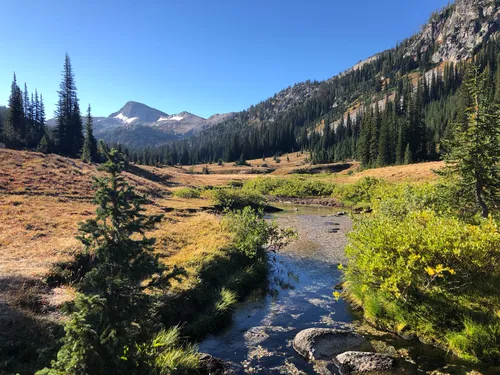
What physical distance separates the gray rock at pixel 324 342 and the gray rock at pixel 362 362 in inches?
22.7

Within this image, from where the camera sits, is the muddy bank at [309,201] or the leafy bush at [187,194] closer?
the leafy bush at [187,194]

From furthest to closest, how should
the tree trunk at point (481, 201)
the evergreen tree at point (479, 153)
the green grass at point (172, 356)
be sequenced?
1. the tree trunk at point (481, 201)
2. the evergreen tree at point (479, 153)
3. the green grass at point (172, 356)

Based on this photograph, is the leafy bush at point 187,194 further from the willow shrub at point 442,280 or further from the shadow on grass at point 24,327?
the willow shrub at point 442,280

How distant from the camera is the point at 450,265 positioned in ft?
34.7

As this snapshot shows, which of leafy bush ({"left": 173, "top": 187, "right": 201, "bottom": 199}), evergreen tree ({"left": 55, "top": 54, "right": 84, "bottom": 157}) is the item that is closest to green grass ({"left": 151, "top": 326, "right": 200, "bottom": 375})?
leafy bush ({"left": 173, "top": 187, "right": 201, "bottom": 199})

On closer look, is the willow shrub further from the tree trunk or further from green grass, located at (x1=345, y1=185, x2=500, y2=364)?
the tree trunk

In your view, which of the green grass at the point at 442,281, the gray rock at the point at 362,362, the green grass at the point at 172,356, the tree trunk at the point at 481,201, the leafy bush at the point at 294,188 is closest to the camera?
the green grass at the point at 172,356

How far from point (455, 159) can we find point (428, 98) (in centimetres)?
20291

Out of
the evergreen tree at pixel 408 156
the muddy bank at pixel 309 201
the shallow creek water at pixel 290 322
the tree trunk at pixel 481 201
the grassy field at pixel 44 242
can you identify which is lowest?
the shallow creek water at pixel 290 322

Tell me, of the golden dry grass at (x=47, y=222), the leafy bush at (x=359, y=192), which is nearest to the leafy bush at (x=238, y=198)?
the golden dry grass at (x=47, y=222)

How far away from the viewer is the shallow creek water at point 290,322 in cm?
1007

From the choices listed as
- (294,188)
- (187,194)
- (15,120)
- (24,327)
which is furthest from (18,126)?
(24,327)

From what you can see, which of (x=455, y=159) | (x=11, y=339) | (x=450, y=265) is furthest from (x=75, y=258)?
(x=455, y=159)

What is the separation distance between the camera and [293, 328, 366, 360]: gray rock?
10508 millimetres
